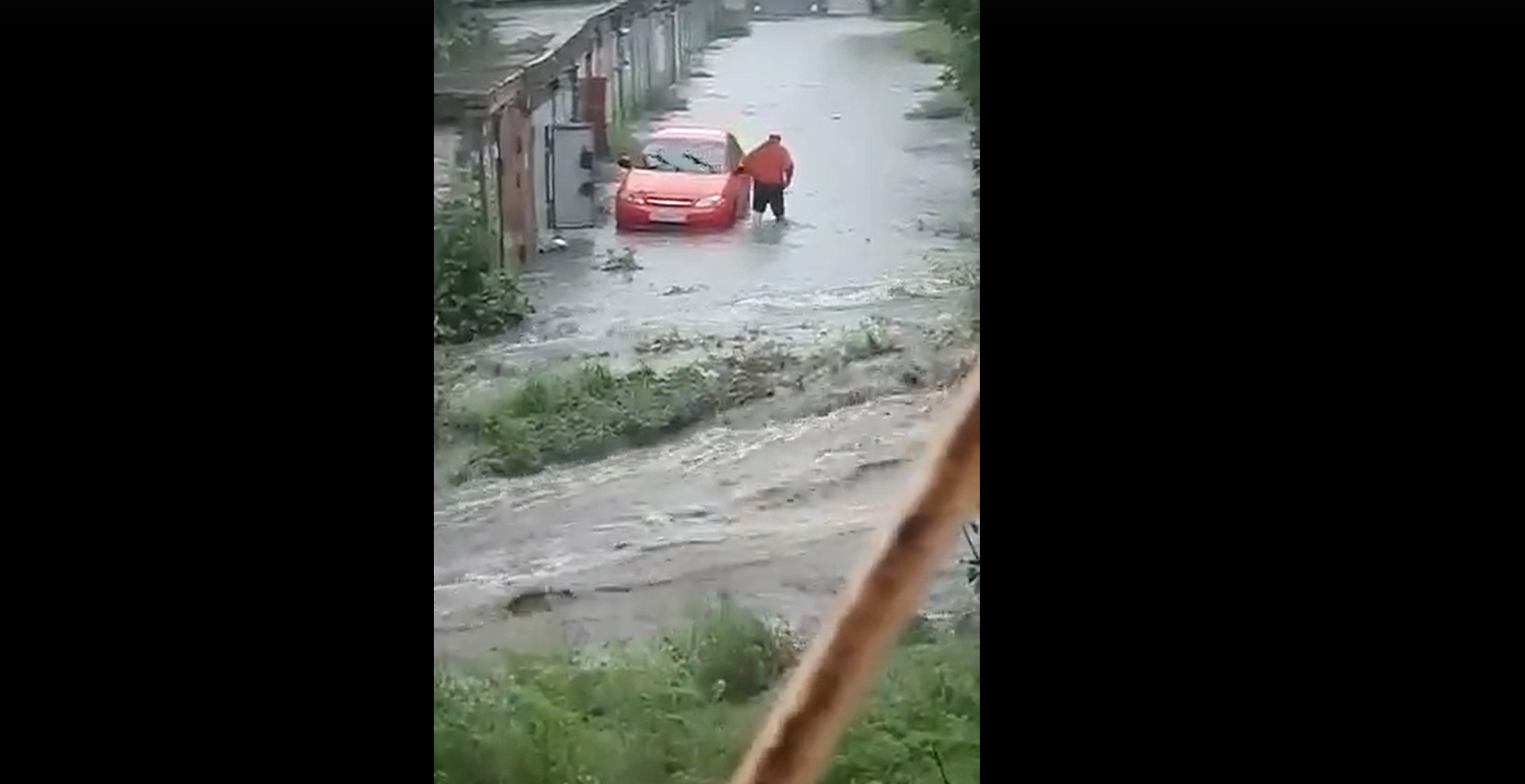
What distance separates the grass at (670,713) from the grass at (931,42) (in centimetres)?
95

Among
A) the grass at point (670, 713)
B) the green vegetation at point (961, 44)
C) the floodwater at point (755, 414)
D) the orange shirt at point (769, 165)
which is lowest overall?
the grass at point (670, 713)

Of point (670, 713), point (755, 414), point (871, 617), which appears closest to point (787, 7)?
point (755, 414)

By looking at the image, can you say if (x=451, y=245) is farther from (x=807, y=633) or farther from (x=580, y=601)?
(x=807, y=633)

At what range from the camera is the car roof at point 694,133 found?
2.72m

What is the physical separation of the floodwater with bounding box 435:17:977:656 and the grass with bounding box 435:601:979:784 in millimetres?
54

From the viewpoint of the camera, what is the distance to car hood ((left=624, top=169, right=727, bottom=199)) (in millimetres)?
2725

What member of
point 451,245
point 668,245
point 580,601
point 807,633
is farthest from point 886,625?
point 451,245

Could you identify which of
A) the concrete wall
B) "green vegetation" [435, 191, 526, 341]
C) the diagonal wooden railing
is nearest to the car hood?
the concrete wall

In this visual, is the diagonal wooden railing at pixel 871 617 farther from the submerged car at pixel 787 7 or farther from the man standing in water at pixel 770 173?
the submerged car at pixel 787 7

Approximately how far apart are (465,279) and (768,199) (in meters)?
0.52

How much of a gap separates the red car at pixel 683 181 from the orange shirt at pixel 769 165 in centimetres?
2

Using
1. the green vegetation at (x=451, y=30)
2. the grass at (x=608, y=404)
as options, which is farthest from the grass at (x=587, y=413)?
the green vegetation at (x=451, y=30)

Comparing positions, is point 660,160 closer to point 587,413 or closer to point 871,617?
point 587,413

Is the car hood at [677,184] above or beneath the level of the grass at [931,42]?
beneath
